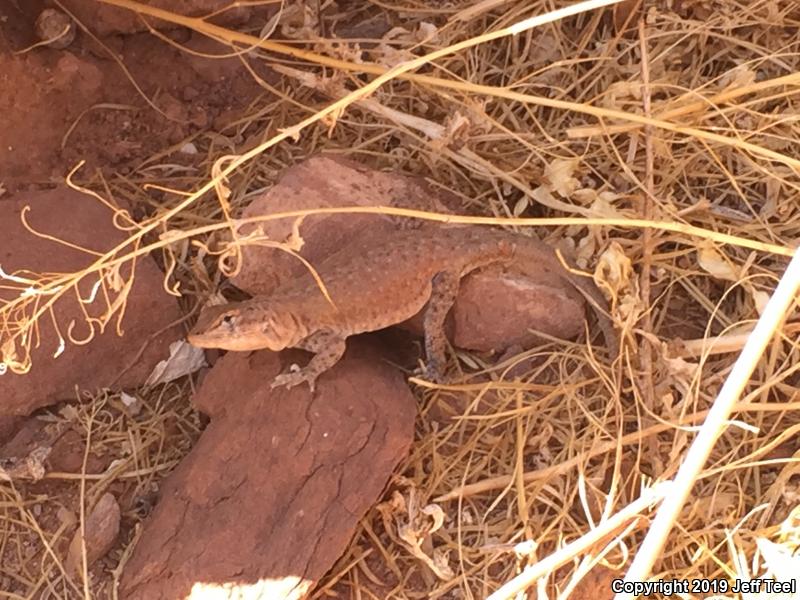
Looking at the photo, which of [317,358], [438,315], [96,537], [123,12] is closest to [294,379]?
Result: [317,358]

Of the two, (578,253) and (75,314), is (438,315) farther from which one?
(75,314)

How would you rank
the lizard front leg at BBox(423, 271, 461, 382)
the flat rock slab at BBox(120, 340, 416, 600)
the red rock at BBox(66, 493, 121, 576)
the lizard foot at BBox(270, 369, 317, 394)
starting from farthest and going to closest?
the lizard front leg at BBox(423, 271, 461, 382) < the lizard foot at BBox(270, 369, 317, 394) < the red rock at BBox(66, 493, 121, 576) < the flat rock slab at BBox(120, 340, 416, 600)

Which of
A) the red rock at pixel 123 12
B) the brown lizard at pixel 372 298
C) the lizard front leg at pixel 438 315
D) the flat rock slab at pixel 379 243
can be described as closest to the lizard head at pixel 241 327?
the brown lizard at pixel 372 298

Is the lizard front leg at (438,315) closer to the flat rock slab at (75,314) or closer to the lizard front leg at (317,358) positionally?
the lizard front leg at (317,358)

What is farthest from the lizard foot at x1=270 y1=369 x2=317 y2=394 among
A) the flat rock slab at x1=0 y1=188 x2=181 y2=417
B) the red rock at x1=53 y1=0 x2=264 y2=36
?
the red rock at x1=53 y1=0 x2=264 y2=36

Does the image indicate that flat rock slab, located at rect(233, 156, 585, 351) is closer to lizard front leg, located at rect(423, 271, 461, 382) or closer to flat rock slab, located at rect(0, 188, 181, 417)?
lizard front leg, located at rect(423, 271, 461, 382)
